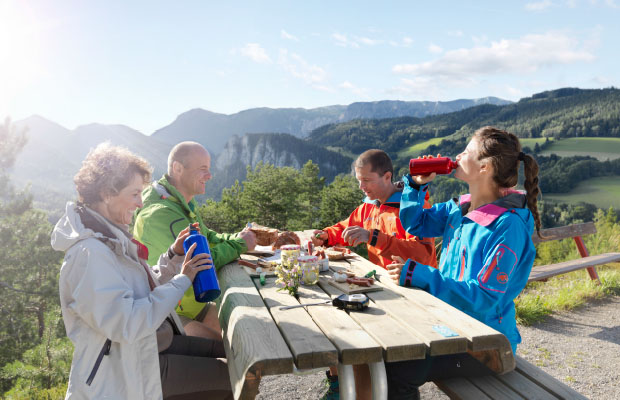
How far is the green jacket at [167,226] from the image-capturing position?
3176 millimetres

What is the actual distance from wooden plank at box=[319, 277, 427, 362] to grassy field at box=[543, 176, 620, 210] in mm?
86784

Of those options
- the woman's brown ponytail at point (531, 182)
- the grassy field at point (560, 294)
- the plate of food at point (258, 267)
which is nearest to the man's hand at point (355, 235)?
the plate of food at point (258, 267)

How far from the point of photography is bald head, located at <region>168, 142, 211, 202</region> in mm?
3664

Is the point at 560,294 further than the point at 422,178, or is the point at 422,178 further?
the point at 560,294

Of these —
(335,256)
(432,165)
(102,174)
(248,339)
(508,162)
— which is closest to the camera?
(248,339)

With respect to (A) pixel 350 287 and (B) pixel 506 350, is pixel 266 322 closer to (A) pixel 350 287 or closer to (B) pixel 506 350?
(A) pixel 350 287

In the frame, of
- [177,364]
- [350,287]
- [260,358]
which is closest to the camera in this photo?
[260,358]

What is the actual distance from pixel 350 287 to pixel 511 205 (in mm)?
1066

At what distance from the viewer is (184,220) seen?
10.8 feet

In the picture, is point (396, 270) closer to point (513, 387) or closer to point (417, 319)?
point (417, 319)

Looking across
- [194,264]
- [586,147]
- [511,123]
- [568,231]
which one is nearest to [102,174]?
[194,264]

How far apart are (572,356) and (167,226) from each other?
439 centimetres

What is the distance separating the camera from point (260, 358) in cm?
168

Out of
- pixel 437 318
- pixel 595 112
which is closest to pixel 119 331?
pixel 437 318
